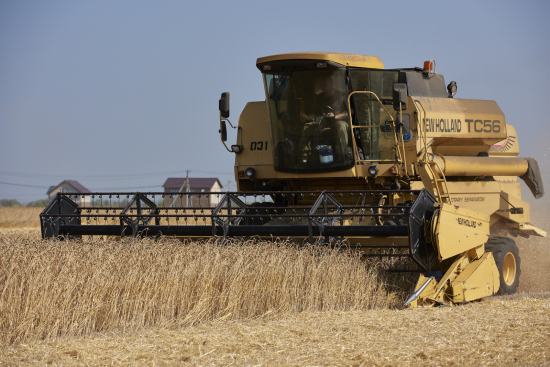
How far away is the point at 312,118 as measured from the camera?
718 centimetres

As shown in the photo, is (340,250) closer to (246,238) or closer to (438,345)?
(246,238)

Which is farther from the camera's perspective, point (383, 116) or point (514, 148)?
point (514, 148)

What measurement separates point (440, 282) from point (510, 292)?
4.78 ft

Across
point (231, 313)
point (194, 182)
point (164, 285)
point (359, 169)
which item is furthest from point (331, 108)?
point (194, 182)

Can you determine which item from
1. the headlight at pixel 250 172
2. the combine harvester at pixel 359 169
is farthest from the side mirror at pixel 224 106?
the headlight at pixel 250 172

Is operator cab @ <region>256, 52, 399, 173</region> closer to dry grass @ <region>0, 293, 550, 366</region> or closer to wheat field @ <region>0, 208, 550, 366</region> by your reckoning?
wheat field @ <region>0, 208, 550, 366</region>

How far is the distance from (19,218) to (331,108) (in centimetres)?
1717

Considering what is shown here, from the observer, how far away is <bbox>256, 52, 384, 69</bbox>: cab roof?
692 centimetres

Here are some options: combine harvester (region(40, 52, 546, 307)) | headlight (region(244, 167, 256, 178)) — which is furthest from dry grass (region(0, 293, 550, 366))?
headlight (region(244, 167, 256, 178))

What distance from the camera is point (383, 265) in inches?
245

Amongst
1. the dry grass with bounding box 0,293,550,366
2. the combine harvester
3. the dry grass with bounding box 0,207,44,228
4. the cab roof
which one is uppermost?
the cab roof

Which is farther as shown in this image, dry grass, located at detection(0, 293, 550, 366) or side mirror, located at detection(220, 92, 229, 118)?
side mirror, located at detection(220, 92, 229, 118)

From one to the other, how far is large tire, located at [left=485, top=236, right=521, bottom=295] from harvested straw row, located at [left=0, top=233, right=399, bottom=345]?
1396 mm

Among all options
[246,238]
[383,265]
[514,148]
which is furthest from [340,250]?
[514,148]
